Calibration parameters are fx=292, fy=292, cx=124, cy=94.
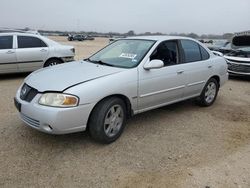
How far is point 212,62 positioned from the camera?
633 cm

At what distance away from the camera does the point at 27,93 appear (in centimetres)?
420

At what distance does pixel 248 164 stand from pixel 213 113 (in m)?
2.25

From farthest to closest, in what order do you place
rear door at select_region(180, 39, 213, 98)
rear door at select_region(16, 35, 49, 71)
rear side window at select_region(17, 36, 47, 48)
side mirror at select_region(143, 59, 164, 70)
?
rear side window at select_region(17, 36, 47, 48) < rear door at select_region(16, 35, 49, 71) < rear door at select_region(180, 39, 213, 98) < side mirror at select_region(143, 59, 164, 70)

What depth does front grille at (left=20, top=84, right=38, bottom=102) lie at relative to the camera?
13.4 ft

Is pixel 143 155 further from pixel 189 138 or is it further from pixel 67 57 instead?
pixel 67 57

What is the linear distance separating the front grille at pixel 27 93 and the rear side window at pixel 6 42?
16.8 feet

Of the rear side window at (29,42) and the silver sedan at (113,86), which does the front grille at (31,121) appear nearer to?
the silver sedan at (113,86)

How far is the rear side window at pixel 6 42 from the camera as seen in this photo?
8.87 m

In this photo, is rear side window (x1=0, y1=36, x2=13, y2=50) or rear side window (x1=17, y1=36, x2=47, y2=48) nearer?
rear side window (x1=0, y1=36, x2=13, y2=50)

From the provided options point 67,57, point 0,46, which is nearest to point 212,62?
point 67,57

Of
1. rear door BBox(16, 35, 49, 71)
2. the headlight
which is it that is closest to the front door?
the headlight

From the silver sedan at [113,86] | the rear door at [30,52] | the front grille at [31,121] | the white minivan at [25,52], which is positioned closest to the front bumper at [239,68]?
the silver sedan at [113,86]

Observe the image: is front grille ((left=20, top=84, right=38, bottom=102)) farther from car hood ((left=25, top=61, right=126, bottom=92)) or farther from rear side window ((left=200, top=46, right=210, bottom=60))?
rear side window ((left=200, top=46, right=210, bottom=60))

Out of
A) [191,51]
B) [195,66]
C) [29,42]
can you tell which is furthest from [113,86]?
[29,42]
